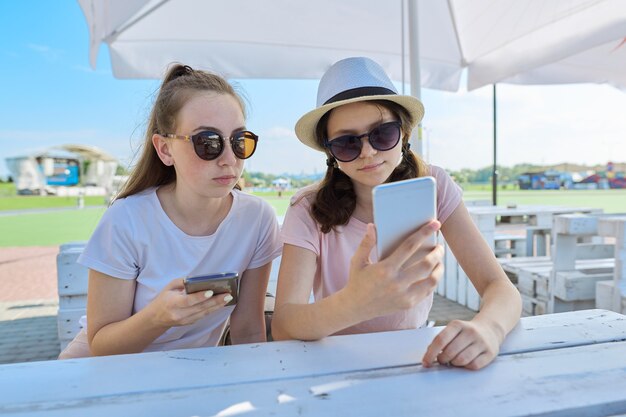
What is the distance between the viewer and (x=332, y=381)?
792 millimetres

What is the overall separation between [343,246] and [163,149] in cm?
72

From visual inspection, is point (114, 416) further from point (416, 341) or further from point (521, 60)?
point (521, 60)

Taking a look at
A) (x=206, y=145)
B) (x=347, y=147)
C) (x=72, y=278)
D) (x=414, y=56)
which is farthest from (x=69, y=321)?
(x=414, y=56)

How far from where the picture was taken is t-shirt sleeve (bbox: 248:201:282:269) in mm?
1504

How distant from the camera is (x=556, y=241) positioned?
3.10 metres

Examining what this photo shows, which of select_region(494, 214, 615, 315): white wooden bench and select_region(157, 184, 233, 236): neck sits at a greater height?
select_region(157, 184, 233, 236): neck

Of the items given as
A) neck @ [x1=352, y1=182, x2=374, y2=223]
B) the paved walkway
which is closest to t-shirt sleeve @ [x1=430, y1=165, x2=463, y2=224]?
neck @ [x1=352, y1=182, x2=374, y2=223]

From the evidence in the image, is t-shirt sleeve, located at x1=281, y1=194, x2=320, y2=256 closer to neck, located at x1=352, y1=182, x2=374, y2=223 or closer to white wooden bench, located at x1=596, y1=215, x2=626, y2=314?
neck, located at x1=352, y1=182, x2=374, y2=223

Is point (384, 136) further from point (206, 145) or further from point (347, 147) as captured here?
point (206, 145)

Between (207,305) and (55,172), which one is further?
(55,172)

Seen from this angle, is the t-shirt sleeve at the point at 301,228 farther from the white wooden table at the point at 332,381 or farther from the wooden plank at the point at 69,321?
the wooden plank at the point at 69,321

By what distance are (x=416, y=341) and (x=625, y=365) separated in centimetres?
42

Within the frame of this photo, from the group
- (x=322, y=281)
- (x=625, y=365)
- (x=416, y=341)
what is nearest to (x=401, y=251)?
(x=416, y=341)

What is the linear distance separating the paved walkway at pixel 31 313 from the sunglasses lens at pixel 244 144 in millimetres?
2805
